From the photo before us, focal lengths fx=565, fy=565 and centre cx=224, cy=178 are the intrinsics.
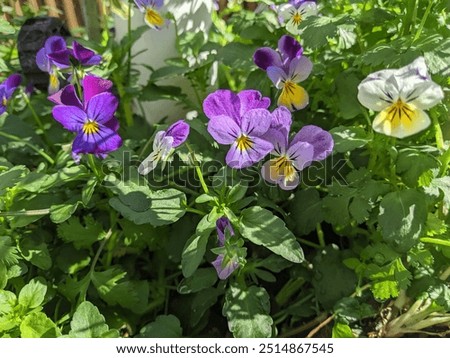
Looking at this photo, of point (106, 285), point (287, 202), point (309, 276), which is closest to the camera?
point (106, 285)

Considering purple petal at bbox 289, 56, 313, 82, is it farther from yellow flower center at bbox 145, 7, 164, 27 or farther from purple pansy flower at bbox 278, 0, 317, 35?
yellow flower center at bbox 145, 7, 164, 27

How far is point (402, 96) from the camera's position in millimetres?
1103

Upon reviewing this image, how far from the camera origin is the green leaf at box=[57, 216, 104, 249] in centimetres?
149

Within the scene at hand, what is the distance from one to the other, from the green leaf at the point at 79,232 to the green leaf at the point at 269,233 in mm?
437

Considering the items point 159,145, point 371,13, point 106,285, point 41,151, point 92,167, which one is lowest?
point 106,285

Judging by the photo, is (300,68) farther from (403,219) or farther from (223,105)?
(403,219)

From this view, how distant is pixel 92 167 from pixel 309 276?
0.65 m

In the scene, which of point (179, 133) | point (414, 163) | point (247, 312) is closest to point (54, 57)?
point (179, 133)

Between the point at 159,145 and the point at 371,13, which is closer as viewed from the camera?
the point at 159,145

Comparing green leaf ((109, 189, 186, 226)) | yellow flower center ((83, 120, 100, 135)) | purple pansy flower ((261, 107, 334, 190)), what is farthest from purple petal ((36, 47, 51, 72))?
purple pansy flower ((261, 107, 334, 190))

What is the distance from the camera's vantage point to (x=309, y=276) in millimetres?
1555

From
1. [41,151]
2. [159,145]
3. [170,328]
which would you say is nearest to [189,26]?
[41,151]
